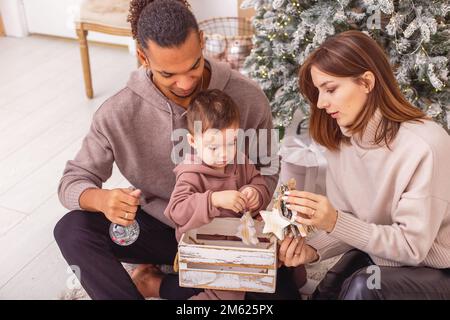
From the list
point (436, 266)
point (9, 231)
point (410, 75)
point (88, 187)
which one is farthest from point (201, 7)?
point (436, 266)

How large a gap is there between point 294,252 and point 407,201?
32 cm

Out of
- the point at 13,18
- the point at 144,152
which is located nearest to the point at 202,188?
the point at 144,152

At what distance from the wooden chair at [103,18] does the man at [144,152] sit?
4.47 ft

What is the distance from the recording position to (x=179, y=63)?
1333 millimetres


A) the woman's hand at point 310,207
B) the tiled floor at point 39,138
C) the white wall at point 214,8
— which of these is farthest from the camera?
the white wall at point 214,8

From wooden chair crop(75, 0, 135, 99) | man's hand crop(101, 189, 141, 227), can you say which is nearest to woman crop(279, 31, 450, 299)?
man's hand crop(101, 189, 141, 227)

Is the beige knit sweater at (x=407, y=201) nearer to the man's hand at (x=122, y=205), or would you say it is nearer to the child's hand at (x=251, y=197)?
the child's hand at (x=251, y=197)

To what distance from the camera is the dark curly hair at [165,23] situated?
129cm

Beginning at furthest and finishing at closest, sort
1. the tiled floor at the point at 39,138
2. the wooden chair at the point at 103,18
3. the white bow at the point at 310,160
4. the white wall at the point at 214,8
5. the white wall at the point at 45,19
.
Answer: the white wall at the point at 45,19, the white wall at the point at 214,8, the wooden chair at the point at 103,18, the white bow at the point at 310,160, the tiled floor at the point at 39,138

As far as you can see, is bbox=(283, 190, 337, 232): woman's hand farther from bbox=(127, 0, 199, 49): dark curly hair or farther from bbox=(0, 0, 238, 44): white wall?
bbox=(0, 0, 238, 44): white wall

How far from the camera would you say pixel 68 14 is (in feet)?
12.4

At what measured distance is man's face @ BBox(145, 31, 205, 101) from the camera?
1317mm

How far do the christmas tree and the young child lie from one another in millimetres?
751

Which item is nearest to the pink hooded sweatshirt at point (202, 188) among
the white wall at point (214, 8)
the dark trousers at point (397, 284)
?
the dark trousers at point (397, 284)
